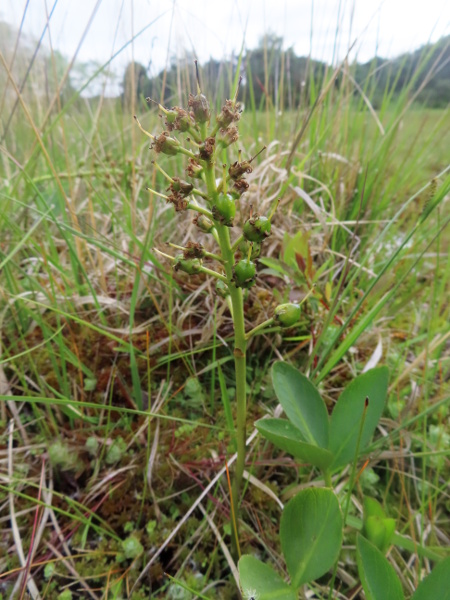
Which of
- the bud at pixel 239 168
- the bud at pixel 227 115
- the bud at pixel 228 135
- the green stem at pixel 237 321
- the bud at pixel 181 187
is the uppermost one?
the bud at pixel 227 115

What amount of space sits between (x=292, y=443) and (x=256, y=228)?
1.16ft

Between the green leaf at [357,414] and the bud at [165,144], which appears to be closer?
the bud at [165,144]

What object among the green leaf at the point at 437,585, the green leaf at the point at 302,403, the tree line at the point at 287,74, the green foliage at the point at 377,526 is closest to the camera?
the green leaf at the point at 437,585

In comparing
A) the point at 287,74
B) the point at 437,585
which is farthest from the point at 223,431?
the point at 287,74

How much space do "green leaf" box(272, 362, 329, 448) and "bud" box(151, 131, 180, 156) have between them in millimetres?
437

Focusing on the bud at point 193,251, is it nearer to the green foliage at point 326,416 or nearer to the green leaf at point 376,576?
the green foliage at point 326,416

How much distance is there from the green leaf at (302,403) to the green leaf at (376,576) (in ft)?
0.65

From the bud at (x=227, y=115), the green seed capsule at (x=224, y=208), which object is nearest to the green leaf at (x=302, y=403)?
the green seed capsule at (x=224, y=208)

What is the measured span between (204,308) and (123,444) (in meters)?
0.49

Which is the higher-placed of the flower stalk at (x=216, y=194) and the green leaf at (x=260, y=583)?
the flower stalk at (x=216, y=194)

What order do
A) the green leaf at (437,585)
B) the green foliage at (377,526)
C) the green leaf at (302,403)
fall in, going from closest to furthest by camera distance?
the green leaf at (437,585)
the green foliage at (377,526)
the green leaf at (302,403)

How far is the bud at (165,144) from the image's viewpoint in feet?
1.92

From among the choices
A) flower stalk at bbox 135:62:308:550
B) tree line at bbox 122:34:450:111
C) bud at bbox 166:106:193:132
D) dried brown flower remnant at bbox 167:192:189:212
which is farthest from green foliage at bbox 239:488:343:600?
tree line at bbox 122:34:450:111

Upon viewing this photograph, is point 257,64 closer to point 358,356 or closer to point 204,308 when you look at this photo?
point 204,308
